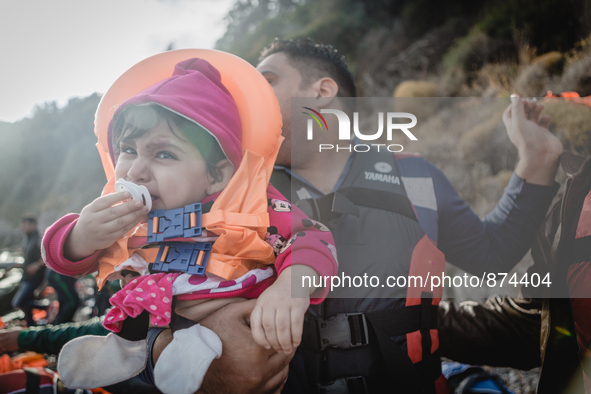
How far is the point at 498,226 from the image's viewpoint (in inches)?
78.3

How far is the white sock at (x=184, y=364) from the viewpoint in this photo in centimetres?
102

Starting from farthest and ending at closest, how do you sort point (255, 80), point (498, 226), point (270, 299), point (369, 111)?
1. point (369, 111)
2. point (498, 226)
3. point (255, 80)
4. point (270, 299)

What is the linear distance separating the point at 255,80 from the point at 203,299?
0.94 m

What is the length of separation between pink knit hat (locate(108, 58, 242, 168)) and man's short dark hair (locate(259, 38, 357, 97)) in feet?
2.61

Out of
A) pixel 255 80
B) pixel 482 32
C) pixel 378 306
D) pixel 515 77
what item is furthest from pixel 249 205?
pixel 482 32

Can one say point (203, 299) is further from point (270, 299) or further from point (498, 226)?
point (498, 226)

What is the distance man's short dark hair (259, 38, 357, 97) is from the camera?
2.13m

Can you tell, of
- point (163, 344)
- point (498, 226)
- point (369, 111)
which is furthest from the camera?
point (369, 111)

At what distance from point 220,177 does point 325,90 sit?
1033 millimetres

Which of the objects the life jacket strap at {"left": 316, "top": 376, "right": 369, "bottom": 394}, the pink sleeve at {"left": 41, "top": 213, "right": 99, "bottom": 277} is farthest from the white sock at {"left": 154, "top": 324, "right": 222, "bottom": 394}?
the life jacket strap at {"left": 316, "top": 376, "right": 369, "bottom": 394}

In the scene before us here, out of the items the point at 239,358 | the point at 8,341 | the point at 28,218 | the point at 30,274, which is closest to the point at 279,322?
the point at 239,358

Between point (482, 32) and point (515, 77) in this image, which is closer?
point (515, 77)

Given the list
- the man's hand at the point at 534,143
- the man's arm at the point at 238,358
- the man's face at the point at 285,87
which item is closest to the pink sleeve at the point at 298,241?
the man's arm at the point at 238,358

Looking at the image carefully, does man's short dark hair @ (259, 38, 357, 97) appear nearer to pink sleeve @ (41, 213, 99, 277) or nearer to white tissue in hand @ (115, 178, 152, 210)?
white tissue in hand @ (115, 178, 152, 210)
